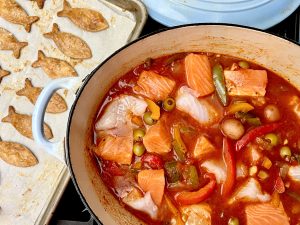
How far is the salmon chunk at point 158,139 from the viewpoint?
2.60m

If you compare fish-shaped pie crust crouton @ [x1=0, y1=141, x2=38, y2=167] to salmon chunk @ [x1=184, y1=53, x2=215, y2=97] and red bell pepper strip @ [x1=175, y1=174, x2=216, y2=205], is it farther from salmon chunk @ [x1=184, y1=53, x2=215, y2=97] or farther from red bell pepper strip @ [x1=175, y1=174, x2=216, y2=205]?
salmon chunk @ [x1=184, y1=53, x2=215, y2=97]

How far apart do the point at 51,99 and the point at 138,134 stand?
0.57 metres

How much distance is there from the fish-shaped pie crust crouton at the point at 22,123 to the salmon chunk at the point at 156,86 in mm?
585

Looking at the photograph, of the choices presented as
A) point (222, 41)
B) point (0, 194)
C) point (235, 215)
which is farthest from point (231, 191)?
point (0, 194)

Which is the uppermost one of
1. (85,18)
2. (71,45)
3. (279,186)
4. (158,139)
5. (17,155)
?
(85,18)

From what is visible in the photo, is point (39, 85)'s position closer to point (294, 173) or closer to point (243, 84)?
point (243, 84)

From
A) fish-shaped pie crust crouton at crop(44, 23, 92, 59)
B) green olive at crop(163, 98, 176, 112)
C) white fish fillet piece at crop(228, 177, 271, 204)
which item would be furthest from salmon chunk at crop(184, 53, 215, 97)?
fish-shaped pie crust crouton at crop(44, 23, 92, 59)

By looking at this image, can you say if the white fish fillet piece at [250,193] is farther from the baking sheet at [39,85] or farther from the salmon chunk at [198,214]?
the baking sheet at [39,85]

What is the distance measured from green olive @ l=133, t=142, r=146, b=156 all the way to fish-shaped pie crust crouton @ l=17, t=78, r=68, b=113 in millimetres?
513

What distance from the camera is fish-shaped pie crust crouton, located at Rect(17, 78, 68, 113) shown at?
113 inches

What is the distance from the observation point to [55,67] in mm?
2924

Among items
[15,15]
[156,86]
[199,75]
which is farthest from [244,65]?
[15,15]

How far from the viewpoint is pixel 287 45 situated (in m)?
2.57

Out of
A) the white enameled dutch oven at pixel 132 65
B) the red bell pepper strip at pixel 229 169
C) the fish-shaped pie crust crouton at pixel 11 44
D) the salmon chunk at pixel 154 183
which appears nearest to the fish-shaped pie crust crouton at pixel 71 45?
the fish-shaped pie crust crouton at pixel 11 44
